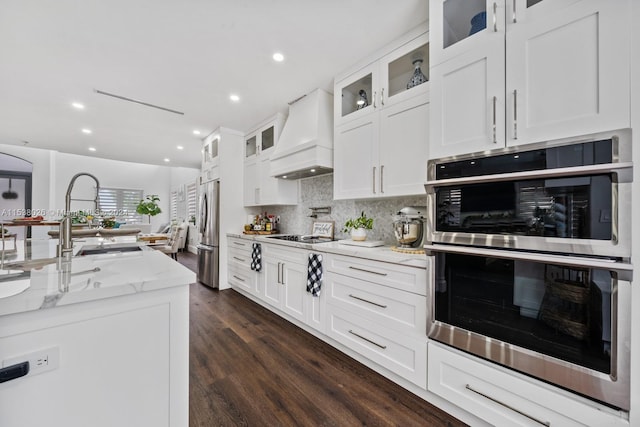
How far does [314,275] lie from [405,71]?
1.96 metres

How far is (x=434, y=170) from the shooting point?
1.51 meters

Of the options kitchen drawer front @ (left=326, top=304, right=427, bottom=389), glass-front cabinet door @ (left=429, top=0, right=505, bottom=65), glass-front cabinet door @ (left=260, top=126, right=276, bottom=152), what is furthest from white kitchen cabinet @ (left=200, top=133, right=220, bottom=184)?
glass-front cabinet door @ (left=429, top=0, right=505, bottom=65)

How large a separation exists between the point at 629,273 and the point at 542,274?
0.85 feet

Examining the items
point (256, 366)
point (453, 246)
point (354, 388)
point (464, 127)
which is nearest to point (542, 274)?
point (453, 246)

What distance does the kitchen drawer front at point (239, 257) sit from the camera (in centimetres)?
344

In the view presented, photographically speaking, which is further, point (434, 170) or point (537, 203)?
point (434, 170)

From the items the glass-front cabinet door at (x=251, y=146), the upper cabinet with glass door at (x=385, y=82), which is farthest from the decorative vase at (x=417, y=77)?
the glass-front cabinet door at (x=251, y=146)

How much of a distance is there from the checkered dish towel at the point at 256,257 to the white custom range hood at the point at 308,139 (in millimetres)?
986

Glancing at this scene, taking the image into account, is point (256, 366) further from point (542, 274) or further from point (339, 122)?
point (339, 122)

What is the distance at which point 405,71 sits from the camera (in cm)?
213

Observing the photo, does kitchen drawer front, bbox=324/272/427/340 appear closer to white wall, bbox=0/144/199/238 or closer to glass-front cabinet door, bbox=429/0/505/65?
glass-front cabinet door, bbox=429/0/505/65

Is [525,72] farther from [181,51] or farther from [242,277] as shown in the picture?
[242,277]

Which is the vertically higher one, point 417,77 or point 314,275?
point 417,77

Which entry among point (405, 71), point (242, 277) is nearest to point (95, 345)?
point (405, 71)
